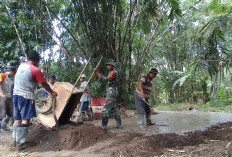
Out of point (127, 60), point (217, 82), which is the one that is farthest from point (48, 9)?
point (217, 82)

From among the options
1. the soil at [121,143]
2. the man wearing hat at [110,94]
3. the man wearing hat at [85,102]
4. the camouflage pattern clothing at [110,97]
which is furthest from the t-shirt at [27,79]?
the man wearing hat at [85,102]

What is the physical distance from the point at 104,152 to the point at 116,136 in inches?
41.2

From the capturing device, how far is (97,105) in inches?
296

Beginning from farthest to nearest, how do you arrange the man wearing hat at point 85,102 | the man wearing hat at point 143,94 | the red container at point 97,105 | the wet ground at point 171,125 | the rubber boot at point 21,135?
1. the red container at point 97,105
2. the man wearing hat at point 85,102
3. the man wearing hat at point 143,94
4. the wet ground at point 171,125
5. the rubber boot at point 21,135

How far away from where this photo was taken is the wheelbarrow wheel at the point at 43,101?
4.93 m

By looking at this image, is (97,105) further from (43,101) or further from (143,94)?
(43,101)

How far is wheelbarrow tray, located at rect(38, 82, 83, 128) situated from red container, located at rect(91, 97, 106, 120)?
2.27 meters

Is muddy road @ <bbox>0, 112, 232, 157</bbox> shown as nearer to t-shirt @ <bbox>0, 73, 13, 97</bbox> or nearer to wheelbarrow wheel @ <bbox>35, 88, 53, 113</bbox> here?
wheelbarrow wheel @ <bbox>35, 88, 53, 113</bbox>

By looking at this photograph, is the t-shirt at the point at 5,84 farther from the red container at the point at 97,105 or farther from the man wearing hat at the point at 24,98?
the red container at the point at 97,105

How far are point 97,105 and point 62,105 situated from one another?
2.75 m

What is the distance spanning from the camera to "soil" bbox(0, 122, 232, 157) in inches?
137

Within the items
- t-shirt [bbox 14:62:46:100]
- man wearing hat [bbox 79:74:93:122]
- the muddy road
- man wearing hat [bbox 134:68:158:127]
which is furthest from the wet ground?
t-shirt [bbox 14:62:46:100]

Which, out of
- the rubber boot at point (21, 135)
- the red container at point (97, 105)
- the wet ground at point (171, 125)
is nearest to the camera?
the rubber boot at point (21, 135)

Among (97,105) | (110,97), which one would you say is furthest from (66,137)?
(97,105)
